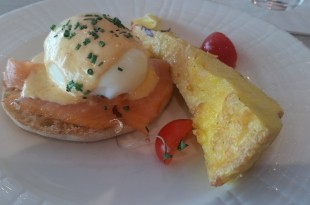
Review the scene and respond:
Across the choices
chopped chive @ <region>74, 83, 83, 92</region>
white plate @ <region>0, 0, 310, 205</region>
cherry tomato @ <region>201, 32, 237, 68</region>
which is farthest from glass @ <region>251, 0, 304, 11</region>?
chopped chive @ <region>74, 83, 83, 92</region>

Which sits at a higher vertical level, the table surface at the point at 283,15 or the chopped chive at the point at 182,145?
the table surface at the point at 283,15

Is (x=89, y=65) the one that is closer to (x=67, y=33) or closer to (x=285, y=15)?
(x=67, y=33)

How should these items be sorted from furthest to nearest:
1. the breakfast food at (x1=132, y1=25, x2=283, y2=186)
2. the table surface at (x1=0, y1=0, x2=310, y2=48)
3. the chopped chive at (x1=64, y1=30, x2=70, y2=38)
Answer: the table surface at (x1=0, y1=0, x2=310, y2=48) → the chopped chive at (x1=64, y1=30, x2=70, y2=38) → the breakfast food at (x1=132, y1=25, x2=283, y2=186)

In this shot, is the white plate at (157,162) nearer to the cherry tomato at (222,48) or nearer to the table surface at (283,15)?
the cherry tomato at (222,48)

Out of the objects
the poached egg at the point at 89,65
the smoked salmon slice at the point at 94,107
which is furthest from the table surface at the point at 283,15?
the poached egg at the point at 89,65

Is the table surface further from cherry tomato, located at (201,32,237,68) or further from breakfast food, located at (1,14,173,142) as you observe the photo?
breakfast food, located at (1,14,173,142)

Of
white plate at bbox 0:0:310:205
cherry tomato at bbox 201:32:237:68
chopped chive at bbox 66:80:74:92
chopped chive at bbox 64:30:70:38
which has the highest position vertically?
chopped chive at bbox 64:30:70:38
